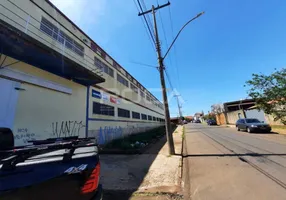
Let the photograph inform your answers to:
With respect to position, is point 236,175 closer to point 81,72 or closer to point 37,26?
point 81,72

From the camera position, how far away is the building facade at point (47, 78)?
6.18 m

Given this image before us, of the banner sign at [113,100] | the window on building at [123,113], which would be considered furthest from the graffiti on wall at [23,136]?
the window on building at [123,113]

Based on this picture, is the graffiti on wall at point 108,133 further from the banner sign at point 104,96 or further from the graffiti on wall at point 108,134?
the banner sign at point 104,96

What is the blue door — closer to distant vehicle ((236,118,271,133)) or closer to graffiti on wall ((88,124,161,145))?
graffiti on wall ((88,124,161,145))

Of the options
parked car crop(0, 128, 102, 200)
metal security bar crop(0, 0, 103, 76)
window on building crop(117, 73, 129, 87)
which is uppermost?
window on building crop(117, 73, 129, 87)

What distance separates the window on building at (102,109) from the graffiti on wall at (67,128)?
1950mm

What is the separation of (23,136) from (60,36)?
6.37 m

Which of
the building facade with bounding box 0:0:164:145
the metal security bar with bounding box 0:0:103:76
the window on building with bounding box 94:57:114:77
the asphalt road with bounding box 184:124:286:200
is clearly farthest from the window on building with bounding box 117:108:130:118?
the asphalt road with bounding box 184:124:286:200

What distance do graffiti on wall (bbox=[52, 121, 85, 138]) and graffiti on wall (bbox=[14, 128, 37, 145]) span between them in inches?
47.4

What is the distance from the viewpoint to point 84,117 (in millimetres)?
10547

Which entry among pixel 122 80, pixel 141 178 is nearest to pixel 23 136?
pixel 141 178

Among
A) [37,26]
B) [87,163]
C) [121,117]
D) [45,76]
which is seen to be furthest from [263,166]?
[121,117]

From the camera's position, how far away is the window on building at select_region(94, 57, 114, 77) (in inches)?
547

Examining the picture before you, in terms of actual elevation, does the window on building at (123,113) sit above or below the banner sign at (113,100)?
below
